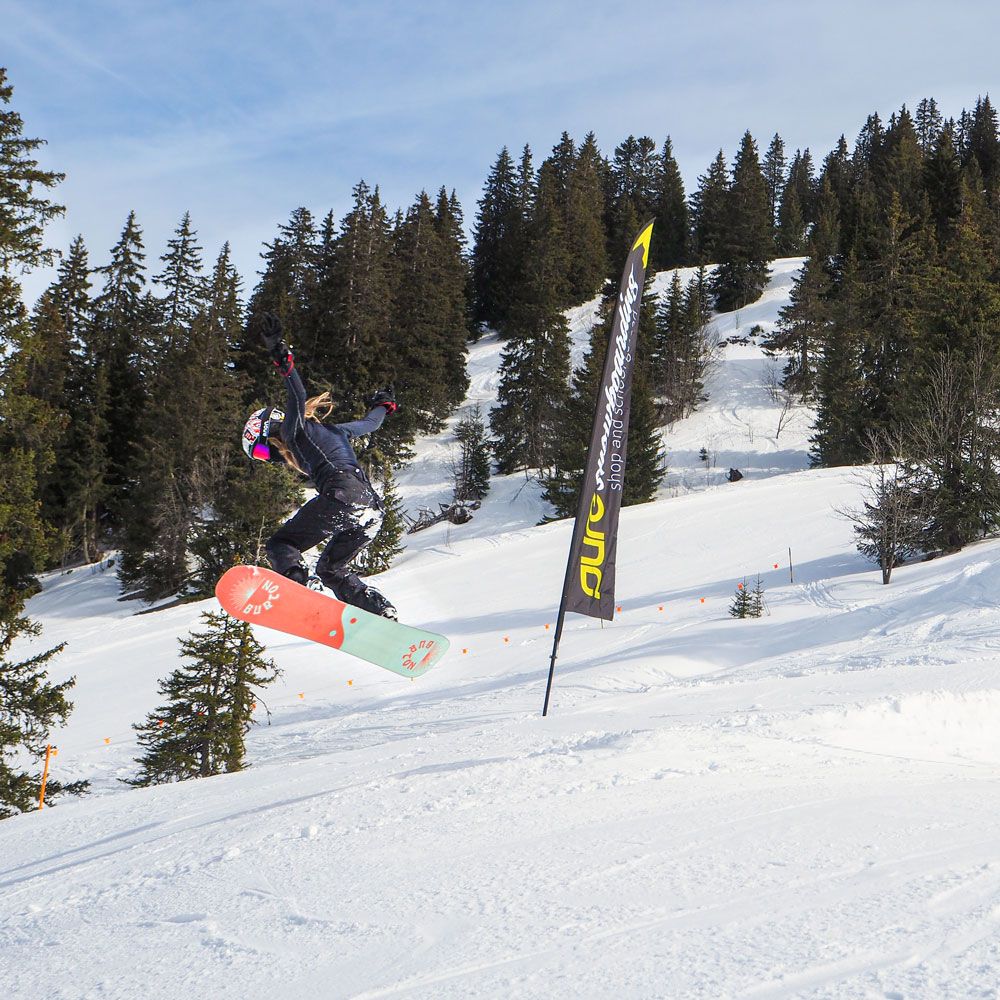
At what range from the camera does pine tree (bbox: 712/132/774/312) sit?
7256 centimetres

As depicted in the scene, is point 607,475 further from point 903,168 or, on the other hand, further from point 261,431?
point 903,168

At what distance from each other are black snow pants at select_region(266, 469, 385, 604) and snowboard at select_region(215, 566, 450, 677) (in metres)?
0.21

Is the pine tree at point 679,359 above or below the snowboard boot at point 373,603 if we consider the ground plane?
above

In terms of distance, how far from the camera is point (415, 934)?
5.06 m

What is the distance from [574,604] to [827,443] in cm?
3608

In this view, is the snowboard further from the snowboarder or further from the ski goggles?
the ski goggles

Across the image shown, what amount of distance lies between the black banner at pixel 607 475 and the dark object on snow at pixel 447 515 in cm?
2895

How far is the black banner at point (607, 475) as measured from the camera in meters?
11.0

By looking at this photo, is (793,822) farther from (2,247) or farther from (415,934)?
(2,247)

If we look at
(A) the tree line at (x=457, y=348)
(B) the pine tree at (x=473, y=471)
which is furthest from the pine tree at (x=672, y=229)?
(B) the pine tree at (x=473, y=471)

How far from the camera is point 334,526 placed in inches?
285

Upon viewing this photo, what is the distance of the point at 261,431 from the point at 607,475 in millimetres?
5282

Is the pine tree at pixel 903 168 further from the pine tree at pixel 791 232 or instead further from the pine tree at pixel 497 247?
the pine tree at pixel 497 247

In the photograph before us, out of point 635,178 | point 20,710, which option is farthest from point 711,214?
point 20,710
